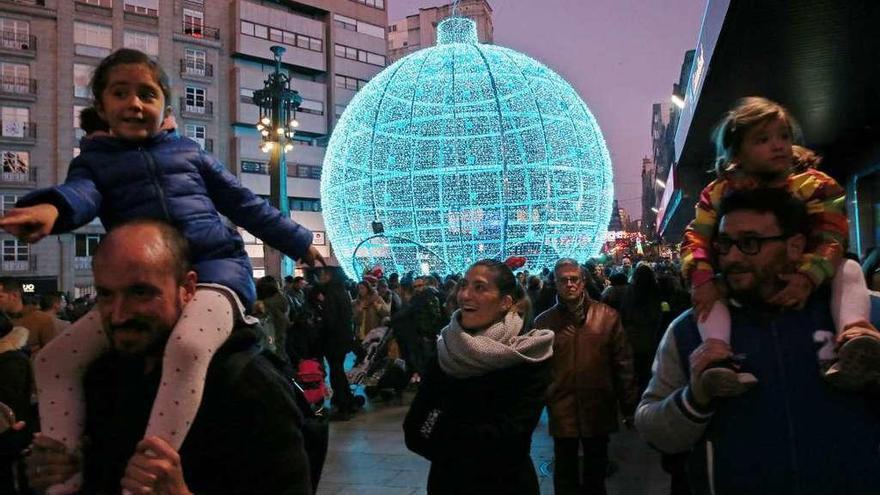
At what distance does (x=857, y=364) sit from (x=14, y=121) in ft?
140

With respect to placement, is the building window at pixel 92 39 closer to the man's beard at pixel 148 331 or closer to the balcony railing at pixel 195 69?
the balcony railing at pixel 195 69

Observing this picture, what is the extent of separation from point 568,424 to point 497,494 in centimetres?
195

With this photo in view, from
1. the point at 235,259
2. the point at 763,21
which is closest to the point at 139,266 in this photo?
the point at 235,259

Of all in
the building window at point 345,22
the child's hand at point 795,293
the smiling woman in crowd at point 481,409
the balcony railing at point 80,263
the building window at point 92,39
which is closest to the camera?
the child's hand at point 795,293

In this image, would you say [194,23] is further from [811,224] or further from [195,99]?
[811,224]

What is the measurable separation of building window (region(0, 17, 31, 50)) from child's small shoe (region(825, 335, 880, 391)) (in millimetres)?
43471

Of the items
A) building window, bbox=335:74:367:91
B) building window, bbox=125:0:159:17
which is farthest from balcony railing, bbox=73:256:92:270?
building window, bbox=335:74:367:91

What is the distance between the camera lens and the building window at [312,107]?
48.1 m

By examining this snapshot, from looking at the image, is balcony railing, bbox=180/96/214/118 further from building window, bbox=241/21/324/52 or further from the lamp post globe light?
the lamp post globe light

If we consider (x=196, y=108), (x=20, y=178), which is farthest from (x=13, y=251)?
(x=196, y=108)

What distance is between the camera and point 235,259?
2.20 meters

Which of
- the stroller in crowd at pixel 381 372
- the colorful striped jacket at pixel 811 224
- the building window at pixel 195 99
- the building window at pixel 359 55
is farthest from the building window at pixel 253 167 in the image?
the colorful striped jacket at pixel 811 224

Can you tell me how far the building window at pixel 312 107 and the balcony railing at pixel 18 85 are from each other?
Result: 1610 cm

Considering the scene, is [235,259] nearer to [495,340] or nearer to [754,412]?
[495,340]
